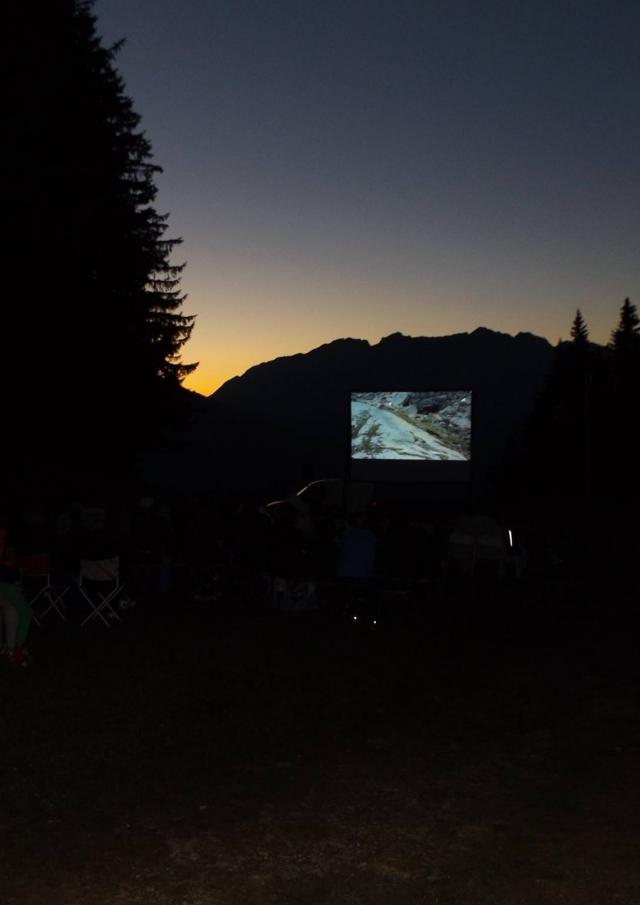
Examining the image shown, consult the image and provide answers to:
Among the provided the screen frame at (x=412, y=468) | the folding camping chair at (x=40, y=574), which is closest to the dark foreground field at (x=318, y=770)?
the folding camping chair at (x=40, y=574)

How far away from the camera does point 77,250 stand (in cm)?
3125

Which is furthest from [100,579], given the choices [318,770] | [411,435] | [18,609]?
[411,435]

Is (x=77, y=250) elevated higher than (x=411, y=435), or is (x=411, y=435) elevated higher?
(x=77, y=250)

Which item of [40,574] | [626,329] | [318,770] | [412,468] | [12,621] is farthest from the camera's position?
[626,329]

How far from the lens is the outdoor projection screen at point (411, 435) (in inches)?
1089

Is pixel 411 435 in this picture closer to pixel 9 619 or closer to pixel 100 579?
pixel 100 579

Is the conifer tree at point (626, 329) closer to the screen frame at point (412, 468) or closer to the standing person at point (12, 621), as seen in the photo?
the screen frame at point (412, 468)

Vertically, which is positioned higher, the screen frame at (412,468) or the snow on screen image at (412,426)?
the snow on screen image at (412,426)

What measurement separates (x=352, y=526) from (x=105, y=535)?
3.02 metres

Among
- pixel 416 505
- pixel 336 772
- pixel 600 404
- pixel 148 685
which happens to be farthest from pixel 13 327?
pixel 600 404

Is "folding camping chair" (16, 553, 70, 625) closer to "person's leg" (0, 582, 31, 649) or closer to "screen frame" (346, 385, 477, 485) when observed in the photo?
"person's leg" (0, 582, 31, 649)

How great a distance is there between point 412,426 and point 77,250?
454 inches

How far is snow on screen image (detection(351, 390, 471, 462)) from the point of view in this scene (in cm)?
2761

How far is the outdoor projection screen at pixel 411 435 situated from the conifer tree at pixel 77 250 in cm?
865
